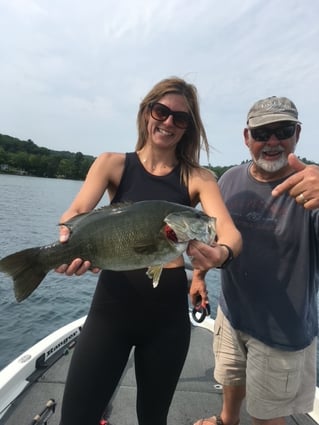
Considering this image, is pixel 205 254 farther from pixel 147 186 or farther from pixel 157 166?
pixel 157 166

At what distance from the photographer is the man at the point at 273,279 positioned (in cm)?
331

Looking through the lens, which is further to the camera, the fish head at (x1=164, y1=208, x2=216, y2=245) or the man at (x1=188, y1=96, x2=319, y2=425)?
the man at (x1=188, y1=96, x2=319, y2=425)

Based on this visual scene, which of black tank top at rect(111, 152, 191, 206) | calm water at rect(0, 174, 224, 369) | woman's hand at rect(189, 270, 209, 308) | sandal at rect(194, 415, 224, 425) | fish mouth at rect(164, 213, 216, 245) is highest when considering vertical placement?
black tank top at rect(111, 152, 191, 206)

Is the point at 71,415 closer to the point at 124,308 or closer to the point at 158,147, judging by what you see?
the point at 124,308

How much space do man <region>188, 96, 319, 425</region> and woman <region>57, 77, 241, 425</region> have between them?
828mm

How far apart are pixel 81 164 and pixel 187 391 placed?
98054 millimetres

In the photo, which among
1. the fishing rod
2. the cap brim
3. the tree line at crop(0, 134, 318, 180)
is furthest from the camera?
the tree line at crop(0, 134, 318, 180)

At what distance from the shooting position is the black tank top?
9.34 ft

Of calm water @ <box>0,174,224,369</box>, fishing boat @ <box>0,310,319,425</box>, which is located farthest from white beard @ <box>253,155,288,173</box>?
calm water @ <box>0,174,224,369</box>

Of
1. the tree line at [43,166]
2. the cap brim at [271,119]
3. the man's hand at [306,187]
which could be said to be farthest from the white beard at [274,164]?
the tree line at [43,166]

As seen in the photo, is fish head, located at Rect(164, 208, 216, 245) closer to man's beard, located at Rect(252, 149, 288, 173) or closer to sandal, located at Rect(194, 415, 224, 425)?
man's beard, located at Rect(252, 149, 288, 173)

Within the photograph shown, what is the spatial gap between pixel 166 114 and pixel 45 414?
3345 millimetres

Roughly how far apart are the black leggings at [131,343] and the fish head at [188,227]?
1.58 feet

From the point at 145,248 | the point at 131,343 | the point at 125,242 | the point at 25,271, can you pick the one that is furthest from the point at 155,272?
the point at 25,271
